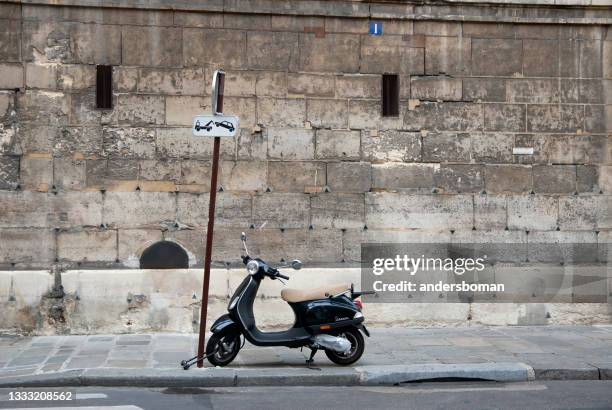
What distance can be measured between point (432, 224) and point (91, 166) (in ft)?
15.8

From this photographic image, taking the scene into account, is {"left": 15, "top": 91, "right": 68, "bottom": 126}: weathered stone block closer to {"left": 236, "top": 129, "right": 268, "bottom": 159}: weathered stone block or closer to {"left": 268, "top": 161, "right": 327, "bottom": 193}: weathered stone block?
{"left": 236, "top": 129, "right": 268, "bottom": 159}: weathered stone block

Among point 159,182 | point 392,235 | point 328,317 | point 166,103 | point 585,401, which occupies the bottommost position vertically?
point 585,401

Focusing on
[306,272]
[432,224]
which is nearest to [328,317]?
[306,272]

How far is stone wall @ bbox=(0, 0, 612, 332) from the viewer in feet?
35.4

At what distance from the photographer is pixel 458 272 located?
37.8ft

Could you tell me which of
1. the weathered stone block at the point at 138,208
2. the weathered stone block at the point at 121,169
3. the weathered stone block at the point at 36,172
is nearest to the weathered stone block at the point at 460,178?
the weathered stone block at the point at 138,208

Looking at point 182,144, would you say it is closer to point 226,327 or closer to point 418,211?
point 226,327

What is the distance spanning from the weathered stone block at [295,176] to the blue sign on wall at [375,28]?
2019 mm

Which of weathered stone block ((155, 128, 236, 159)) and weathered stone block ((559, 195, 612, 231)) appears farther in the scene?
weathered stone block ((559, 195, 612, 231))

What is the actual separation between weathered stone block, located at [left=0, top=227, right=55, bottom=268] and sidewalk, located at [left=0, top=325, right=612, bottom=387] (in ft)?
3.42

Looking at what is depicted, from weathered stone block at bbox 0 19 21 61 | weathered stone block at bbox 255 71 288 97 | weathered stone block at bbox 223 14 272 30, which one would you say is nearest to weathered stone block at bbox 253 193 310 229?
weathered stone block at bbox 255 71 288 97

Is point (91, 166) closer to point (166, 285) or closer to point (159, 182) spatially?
point (159, 182)

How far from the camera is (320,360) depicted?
9266 mm

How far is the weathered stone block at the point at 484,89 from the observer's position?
11.6m
